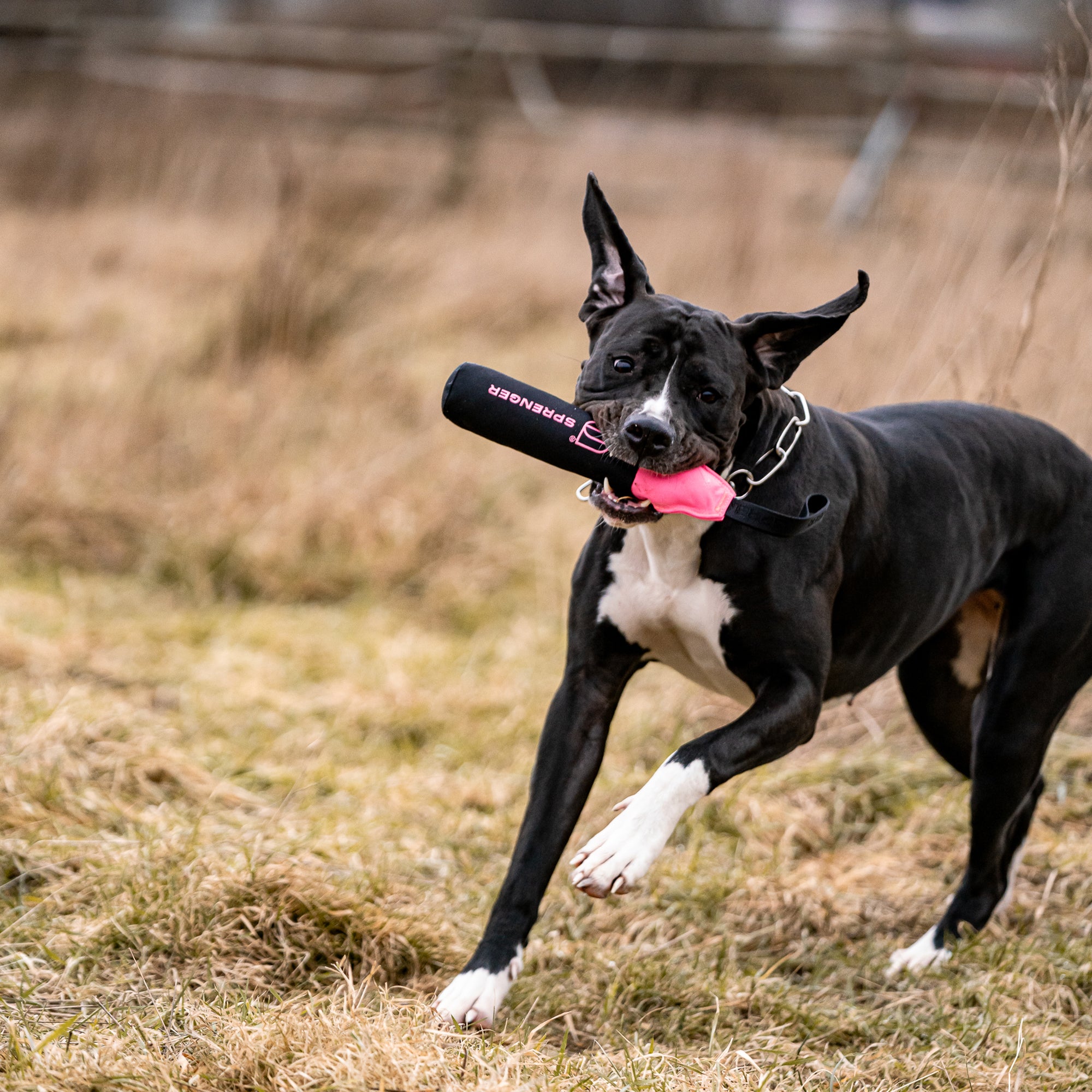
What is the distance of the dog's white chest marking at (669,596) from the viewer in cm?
290

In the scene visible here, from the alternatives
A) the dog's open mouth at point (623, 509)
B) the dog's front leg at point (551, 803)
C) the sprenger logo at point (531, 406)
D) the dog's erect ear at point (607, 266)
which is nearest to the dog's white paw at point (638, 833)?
the dog's front leg at point (551, 803)

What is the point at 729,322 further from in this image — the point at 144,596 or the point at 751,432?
the point at 144,596

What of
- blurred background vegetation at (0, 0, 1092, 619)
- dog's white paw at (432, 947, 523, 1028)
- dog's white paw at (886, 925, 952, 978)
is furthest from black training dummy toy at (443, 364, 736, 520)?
blurred background vegetation at (0, 0, 1092, 619)

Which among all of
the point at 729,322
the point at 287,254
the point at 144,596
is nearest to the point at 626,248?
the point at 729,322

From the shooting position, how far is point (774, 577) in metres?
2.88

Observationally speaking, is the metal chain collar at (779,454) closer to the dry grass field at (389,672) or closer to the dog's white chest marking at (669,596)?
the dog's white chest marking at (669,596)

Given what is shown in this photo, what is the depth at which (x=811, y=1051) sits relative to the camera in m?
2.89

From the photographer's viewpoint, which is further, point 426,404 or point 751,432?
point 426,404

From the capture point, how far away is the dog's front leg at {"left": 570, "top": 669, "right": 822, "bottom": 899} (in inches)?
100

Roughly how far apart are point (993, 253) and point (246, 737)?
329cm

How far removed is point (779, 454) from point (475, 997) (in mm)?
1365

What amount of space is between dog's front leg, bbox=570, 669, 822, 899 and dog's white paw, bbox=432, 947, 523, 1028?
0.36 metres

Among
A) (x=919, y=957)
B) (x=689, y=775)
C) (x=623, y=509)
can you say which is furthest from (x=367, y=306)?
(x=689, y=775)

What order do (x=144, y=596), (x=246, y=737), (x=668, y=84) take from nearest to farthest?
(x=246, y=737) → (x=144, y=596) → (x=668, y=84)
